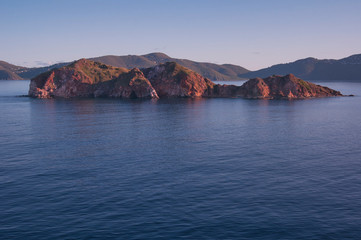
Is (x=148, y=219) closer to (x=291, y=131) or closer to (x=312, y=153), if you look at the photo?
(x=312, y=153)

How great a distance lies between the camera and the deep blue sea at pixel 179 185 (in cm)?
2647

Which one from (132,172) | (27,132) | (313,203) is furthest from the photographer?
(27,132)

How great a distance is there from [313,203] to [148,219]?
52.6 ft

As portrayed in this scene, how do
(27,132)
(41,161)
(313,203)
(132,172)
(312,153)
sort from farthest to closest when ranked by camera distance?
(27,132) < (312,153) < (41,161) < (132,172) < (313,203)

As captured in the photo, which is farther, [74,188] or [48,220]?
[74,188]

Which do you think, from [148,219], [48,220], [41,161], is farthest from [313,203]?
[41,161]

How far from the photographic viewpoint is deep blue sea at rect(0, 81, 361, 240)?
26.5 m

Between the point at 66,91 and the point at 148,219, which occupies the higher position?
the point at 66,91

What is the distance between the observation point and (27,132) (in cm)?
7112

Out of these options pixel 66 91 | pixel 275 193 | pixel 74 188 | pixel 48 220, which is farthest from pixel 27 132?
pixel 66 91

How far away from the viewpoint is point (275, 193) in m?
34.2

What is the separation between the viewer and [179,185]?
1447 inches

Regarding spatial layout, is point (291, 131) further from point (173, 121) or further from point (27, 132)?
point (27, 132)

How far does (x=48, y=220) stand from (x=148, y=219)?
846 cm
